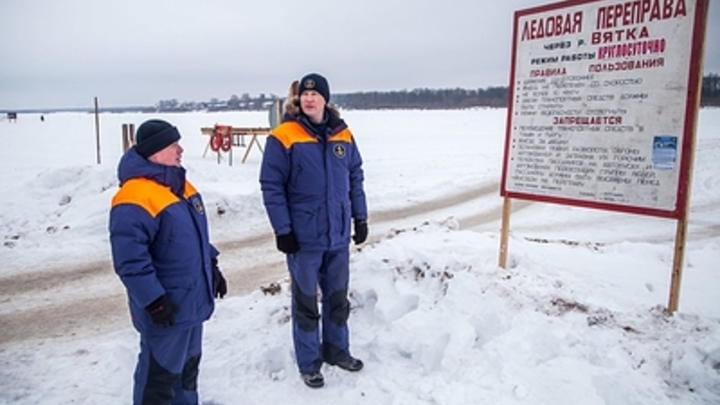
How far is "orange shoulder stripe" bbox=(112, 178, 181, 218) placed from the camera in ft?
8.54

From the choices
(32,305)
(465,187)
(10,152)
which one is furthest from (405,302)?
(10,152)

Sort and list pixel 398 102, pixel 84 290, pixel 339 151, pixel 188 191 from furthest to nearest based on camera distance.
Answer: pixel 398 102 < pixel 84 290 < pixel 339 151 < pixel 188 191

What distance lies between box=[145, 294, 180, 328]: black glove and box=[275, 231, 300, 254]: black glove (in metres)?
0.92

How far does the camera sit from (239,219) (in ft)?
28.9

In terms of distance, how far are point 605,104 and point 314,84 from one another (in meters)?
2.49

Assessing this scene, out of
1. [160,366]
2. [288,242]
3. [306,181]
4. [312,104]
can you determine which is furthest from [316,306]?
[312,104]

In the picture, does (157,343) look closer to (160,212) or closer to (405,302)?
(160,212)

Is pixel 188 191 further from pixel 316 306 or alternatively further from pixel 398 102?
pixel 398 102

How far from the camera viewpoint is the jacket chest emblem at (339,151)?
3564 millimetres

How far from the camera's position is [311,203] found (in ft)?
11.3

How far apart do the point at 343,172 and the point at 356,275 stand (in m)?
1.60

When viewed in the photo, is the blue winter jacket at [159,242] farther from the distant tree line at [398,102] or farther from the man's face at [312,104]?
the distant tree line at [398,102]

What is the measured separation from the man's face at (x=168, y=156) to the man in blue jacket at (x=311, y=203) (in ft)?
2.15

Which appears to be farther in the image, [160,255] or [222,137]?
[222,137]
